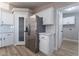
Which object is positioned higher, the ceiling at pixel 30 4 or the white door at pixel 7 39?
the ceiling at pixel 30 4

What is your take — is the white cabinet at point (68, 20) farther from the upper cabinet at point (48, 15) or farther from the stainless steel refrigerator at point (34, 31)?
the stainless steel refrigerator at point (34, 31)

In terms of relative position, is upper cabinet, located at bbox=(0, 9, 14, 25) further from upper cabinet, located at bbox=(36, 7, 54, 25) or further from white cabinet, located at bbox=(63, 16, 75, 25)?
white cabinet, located at bbox=(63, 16, 75, 25)

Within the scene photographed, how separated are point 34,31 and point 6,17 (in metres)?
0.59

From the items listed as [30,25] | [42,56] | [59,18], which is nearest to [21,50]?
[42,56]

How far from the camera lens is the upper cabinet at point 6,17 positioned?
4.78 ft

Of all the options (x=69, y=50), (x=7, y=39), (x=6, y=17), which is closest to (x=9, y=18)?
(x=6, y=17)

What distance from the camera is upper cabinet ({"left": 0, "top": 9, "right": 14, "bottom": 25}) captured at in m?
1.46

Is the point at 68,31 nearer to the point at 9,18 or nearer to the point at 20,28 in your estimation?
the point at 20,28

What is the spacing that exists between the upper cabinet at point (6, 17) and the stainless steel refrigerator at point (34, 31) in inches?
13.5

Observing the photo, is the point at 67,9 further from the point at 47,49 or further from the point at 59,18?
the point at 47,49

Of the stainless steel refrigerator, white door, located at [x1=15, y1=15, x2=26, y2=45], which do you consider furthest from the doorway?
white door, located at [x1=15, y1=15, x2=26, y2=45]

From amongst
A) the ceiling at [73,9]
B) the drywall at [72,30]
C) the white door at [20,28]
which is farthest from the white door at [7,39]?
the ceiling at [73,9]

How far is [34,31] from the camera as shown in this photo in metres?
1.63

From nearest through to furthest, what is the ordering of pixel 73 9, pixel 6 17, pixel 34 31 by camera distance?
pixel 73 9 → pixel 6 17 → pixel 34 31
